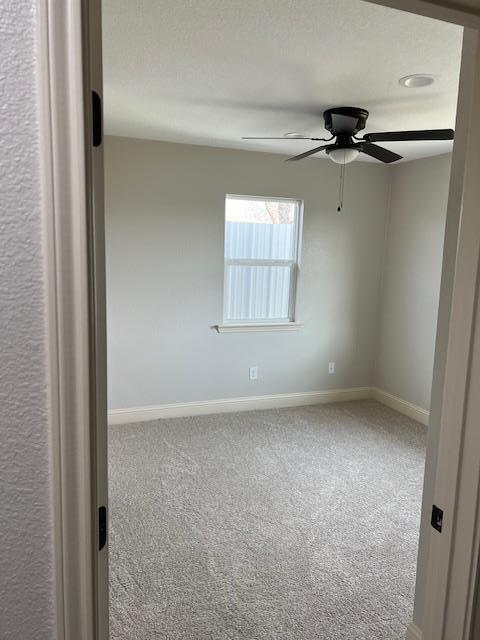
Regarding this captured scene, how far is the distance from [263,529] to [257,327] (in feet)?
7.19

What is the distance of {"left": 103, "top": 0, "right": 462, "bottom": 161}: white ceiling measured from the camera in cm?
180

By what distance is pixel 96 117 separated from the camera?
2.39 ft

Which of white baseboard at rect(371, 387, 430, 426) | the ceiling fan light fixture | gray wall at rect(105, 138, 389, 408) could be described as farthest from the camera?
white baseboard at rect(371, 387, 430, 426)

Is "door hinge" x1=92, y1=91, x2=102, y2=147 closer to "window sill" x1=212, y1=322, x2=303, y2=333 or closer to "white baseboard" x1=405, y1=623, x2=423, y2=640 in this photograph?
"white baseboard" x1=405, y1=623, x2=423, y2=640

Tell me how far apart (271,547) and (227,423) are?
1.82m

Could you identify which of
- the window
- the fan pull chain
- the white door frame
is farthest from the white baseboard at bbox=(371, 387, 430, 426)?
the white door frame

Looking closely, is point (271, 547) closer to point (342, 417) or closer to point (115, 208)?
point (342, 417)

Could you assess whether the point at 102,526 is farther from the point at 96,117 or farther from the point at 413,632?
the point at 413,632

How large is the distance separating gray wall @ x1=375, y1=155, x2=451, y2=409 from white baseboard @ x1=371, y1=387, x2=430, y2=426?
5cm

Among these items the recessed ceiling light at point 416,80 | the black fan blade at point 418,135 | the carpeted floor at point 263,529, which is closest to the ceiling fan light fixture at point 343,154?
the black fan blade at point 418,135

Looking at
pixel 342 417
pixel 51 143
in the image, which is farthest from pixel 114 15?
pixel 342 417

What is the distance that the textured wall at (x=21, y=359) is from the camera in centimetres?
62

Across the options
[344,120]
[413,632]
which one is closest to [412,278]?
[344,120]

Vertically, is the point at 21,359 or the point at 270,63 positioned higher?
the point at 270,63
